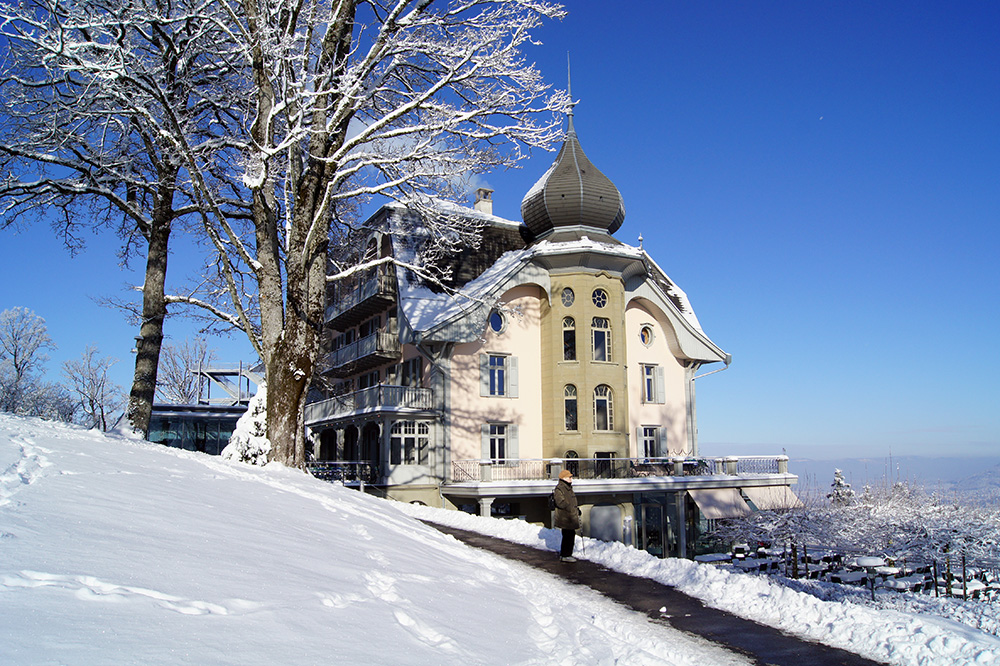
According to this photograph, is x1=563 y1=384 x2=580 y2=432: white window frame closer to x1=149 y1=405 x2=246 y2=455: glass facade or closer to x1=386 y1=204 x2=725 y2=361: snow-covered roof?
x1=386 y1=204 x2=725 y2=361: snow-covered roof

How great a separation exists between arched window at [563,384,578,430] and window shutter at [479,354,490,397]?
312 cm

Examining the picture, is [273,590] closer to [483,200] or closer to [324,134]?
[324,134]

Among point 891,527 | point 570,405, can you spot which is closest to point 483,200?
point 570,405

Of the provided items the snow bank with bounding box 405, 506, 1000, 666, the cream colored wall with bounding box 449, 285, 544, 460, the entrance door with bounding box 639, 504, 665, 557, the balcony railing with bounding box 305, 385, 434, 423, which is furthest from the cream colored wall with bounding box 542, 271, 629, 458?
the snow bank with bounding box 405, 506, 1000, 666

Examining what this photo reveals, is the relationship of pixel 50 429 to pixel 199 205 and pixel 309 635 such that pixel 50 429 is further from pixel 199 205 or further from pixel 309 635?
pixel 309 635

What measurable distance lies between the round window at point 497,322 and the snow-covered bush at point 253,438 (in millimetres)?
15994

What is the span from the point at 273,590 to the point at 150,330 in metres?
11.8

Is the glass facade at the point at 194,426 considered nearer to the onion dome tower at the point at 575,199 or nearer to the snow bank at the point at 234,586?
the onion dome tower at the point at 575,199

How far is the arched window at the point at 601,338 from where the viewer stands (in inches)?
1164

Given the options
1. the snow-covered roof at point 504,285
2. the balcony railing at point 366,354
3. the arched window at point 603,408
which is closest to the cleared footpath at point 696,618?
the snow-covered roof at point 504,285

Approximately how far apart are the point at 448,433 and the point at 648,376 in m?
10.1

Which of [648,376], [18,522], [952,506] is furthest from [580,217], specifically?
[18,522]

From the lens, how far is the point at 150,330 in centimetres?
1489

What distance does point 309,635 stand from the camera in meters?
4.13
